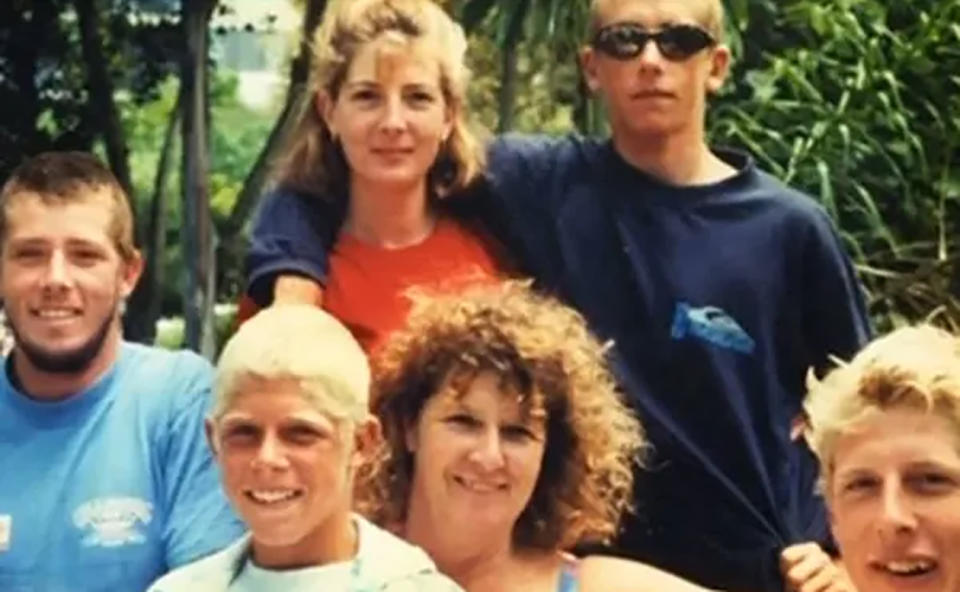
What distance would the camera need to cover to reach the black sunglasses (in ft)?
12.3

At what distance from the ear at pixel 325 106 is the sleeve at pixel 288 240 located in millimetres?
128

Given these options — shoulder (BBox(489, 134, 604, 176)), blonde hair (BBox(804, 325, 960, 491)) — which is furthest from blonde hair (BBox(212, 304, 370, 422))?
shoulder (BBox(489, 134, 604, 176))

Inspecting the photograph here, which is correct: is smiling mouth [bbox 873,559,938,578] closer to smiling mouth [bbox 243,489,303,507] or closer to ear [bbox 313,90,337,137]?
smiling mouth [bbox 243,489,303,507]

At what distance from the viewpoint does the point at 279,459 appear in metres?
2.97

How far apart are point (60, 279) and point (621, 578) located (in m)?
1.02

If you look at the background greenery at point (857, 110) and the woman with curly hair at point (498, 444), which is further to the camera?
the background greenery at point (857, 110)

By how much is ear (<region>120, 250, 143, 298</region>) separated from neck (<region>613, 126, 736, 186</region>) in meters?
0.85

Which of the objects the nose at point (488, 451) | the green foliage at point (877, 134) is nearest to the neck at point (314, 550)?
the nose at point (488, 451)

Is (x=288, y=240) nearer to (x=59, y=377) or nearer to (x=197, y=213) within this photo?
(x=59, y=377)

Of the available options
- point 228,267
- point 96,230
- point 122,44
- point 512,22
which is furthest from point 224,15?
point 96,230

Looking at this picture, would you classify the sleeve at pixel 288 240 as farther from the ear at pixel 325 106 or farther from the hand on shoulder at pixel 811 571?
the hand on shoulder at pixel 811 571

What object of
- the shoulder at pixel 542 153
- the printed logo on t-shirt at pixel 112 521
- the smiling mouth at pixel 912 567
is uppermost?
the shoulder at pixel 542 153

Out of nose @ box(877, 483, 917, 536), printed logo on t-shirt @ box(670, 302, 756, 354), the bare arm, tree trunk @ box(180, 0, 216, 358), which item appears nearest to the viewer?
nose @ box(877, 483, 917, 536)

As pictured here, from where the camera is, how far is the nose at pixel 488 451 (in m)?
3.27
